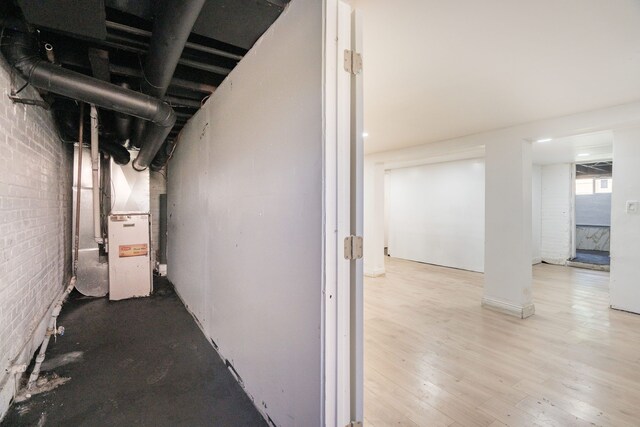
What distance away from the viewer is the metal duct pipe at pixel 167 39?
1363 mm

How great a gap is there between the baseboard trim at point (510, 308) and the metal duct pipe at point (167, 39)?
418 cm

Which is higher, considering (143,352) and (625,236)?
(625,236)

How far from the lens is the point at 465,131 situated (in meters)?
3.77

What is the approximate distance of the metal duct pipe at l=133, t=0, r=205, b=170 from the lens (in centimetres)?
136

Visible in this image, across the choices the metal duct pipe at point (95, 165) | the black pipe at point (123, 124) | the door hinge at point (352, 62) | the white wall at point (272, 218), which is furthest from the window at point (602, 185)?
the metal duct pipe at point (95, 165)

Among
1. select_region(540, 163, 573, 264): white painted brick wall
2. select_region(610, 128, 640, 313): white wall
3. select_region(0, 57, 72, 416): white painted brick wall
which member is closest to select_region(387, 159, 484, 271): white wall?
select_region(610, 128, 640, 313): white wall

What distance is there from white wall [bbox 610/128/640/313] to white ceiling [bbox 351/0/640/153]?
105 cm

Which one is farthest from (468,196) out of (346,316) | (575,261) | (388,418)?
(346,316)

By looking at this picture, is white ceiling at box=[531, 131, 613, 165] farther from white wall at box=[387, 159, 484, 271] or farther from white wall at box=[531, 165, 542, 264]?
white wall at box=[387, 159, 484, 271]

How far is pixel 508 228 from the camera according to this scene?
11.5 feet

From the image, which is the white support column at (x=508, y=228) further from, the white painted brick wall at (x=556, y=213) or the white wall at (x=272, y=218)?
the white painted brick wall at (x=556, y=213)

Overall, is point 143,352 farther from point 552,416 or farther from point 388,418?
point 552,416

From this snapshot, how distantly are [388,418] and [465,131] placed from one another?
11.3 feet

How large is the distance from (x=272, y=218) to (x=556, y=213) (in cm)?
760
